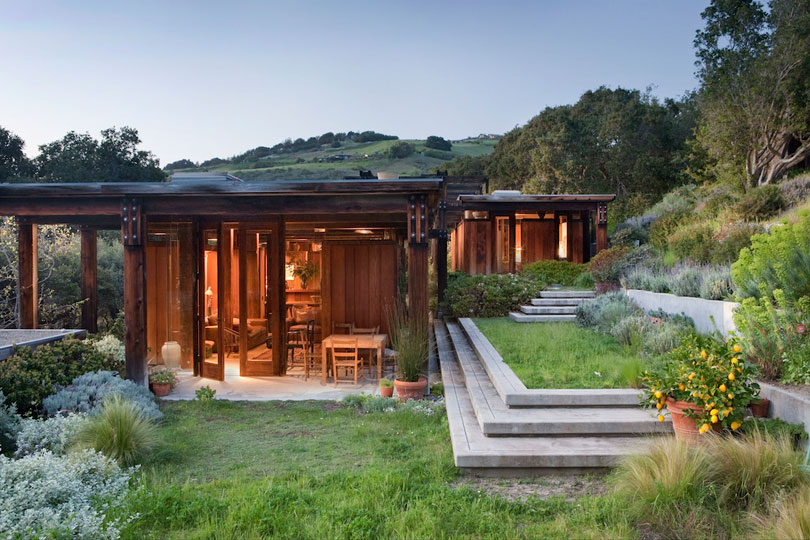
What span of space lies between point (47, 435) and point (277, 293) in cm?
414

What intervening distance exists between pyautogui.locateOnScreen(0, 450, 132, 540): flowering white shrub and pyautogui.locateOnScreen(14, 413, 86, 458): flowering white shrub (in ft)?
2.00

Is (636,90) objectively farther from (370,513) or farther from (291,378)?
(370,513)

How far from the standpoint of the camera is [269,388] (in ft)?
25.5

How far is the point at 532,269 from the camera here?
15.6 meters

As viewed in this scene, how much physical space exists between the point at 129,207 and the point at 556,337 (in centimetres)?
636

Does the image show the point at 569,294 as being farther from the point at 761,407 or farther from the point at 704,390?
the point at 704,390

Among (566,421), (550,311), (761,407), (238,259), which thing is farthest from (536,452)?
(550,311)

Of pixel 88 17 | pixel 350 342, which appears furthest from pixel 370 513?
pixel 88 17

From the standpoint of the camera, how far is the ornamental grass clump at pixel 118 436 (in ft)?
14.5

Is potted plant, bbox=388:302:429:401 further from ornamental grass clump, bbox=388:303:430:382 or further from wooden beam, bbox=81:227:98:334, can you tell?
wooden beam, bbox=81:227:98:334

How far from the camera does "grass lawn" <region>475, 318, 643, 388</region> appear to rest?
541 centimetres

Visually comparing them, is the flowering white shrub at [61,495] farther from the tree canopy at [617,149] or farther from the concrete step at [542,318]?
the tree canopy at [617,149]

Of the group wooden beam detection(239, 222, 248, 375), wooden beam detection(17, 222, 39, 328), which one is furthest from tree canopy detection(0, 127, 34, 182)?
wooden beam detection(239, 222, 248, 375)

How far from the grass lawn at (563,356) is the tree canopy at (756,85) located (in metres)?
11.7
